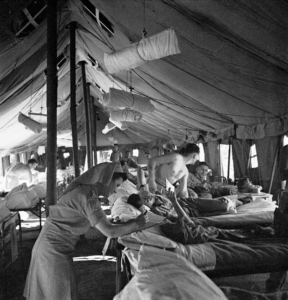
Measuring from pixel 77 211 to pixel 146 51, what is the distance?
187cm

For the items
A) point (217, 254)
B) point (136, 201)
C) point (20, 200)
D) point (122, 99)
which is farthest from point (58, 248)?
point (122, 99)

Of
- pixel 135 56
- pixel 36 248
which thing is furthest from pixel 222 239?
pixel 135 56

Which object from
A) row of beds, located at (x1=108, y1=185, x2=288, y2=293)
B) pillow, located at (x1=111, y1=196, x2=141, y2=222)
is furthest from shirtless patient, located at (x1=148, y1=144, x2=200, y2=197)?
row of beds, located at (x1=108, y1=185, x2=288, y2=293)

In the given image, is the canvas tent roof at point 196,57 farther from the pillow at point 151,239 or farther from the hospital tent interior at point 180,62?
the pillow at point 151,239

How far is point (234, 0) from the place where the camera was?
2.13 m

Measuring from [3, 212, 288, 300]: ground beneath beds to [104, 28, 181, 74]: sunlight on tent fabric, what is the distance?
6.92 feet

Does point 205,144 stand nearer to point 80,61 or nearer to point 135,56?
point 80,61

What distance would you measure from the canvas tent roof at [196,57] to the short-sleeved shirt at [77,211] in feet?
4.97

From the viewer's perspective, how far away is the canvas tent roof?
92.7 inches

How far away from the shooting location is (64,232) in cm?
236

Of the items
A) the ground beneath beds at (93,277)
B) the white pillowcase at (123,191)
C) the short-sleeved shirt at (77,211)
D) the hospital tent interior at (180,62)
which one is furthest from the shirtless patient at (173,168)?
the short-sleeved shirt at (77,211)

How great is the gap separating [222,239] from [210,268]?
52 cm

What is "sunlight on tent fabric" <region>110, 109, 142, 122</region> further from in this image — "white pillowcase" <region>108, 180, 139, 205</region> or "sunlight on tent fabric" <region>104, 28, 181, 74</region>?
"sunlight on tent fabric" <region>104, 28, 181, 74</region>

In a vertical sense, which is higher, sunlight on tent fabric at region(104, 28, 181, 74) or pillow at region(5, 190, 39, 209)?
sunlight on tent fabric at region(104, 28, 181, 74)
